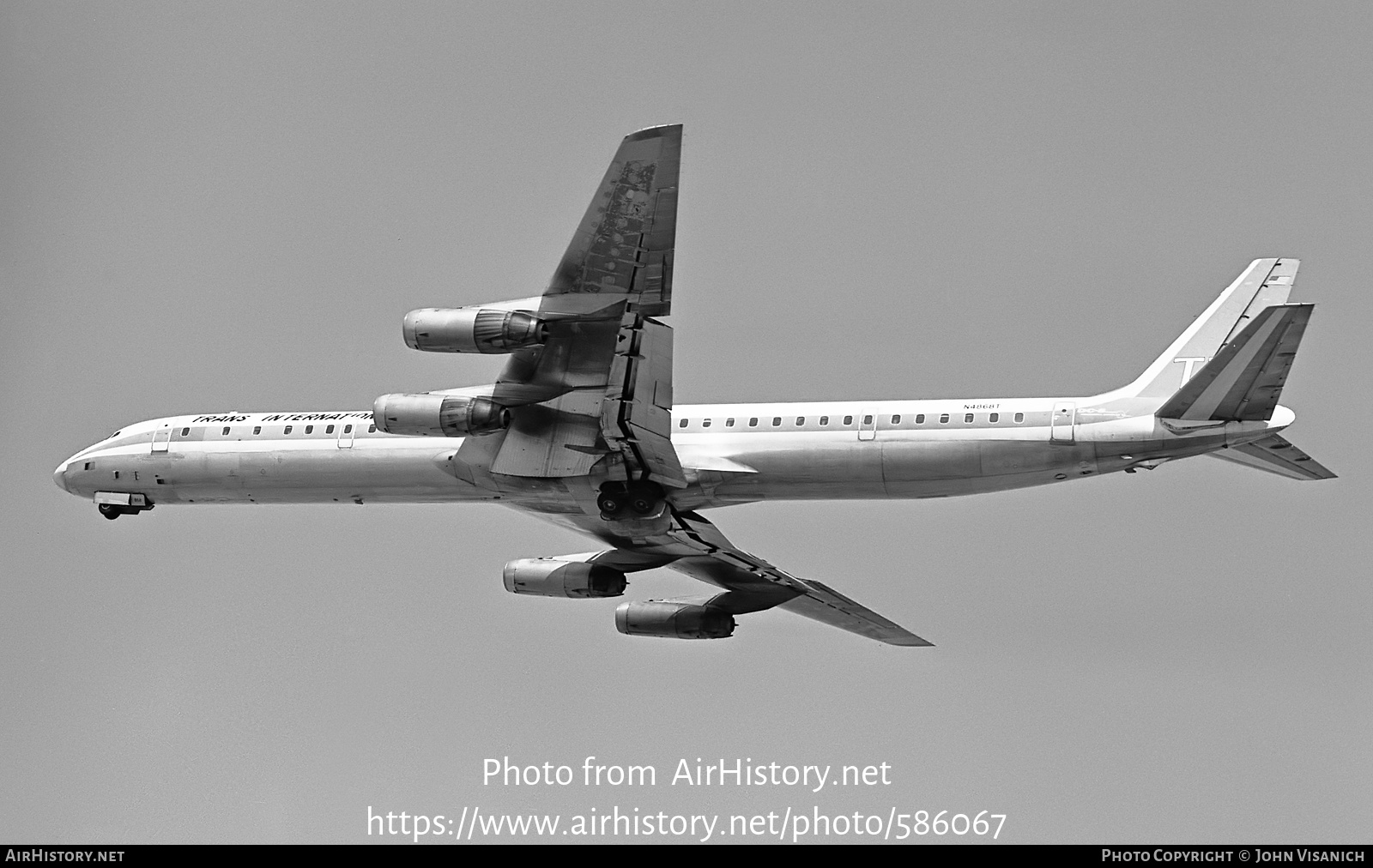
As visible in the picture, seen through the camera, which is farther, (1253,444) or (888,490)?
(888,490)

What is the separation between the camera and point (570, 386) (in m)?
39.2

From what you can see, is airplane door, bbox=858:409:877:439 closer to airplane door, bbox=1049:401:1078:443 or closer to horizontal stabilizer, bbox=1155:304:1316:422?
airplane door, bbox=1049:401:1078:443

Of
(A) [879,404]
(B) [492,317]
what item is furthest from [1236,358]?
(B) [492,317]

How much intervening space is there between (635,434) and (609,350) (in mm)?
2182

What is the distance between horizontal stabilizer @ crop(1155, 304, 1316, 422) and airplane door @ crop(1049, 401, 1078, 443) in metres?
1.81

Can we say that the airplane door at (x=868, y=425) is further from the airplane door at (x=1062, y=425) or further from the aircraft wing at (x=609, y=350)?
the aircraft wing at (x=609, y=350)

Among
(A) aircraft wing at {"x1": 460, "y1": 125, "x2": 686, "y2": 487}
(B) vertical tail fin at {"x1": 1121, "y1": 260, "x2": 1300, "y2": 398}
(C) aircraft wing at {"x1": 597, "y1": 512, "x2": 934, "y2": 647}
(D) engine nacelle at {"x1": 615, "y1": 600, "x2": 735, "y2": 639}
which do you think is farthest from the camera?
(D) engine nacelle at {"x1": 615, "y1": 600, "x2": 735, "y2": 639}

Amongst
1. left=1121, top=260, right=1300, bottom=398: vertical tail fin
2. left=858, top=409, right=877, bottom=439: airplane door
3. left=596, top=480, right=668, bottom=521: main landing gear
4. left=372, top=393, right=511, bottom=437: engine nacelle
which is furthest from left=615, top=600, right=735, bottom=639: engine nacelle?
left=1121, top=260, right=1300, bottom=398: vertical tail fin

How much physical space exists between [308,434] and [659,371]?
9.13 metres

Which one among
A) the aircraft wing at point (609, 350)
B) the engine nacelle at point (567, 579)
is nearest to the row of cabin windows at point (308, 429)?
the aircraft wing at point (609, 350)

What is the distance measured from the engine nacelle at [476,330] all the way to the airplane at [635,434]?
0.04m

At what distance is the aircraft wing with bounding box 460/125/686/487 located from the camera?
34875 millimetres

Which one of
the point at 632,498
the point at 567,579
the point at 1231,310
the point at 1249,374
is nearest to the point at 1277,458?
the point at 1249,374
